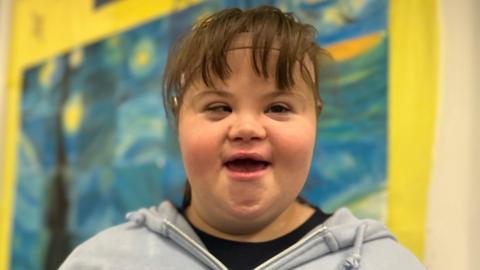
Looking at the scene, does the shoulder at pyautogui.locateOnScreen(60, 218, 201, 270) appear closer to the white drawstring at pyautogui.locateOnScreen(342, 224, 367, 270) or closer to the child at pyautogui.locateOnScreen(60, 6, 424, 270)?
the child at pyautogui.locateOnScreen(60, 6, 424, 270)

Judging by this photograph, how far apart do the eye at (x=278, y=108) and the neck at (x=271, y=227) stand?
0.14m

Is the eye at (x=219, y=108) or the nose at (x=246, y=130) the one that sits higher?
the eye at (x=219, y=108)

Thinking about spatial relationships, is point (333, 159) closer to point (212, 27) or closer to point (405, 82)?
point (405, 82)

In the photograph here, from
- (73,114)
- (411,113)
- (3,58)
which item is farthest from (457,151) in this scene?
(3,58)

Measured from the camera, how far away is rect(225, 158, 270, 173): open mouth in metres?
Answer: 0.66

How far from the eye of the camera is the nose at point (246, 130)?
0.65 metres

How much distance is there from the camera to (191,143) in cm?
68

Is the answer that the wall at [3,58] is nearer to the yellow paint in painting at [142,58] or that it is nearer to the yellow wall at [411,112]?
the yellow paint in painting at [142,58]

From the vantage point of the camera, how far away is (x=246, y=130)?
0.64 meters

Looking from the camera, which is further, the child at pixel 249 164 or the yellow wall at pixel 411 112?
the yellow wall at pixel 411 112

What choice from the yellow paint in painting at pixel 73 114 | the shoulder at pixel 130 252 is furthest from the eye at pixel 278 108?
the yellow paint in painting at pixel 73 114

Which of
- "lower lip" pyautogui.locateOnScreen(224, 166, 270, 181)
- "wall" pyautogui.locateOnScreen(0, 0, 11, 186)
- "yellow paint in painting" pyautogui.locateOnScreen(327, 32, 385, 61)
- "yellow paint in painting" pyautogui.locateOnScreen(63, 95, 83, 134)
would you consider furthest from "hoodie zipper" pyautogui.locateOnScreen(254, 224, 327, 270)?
"wall" pyautogui.locateOnScreen(0, 0, 11, 186)

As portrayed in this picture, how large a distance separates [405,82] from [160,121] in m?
0.53

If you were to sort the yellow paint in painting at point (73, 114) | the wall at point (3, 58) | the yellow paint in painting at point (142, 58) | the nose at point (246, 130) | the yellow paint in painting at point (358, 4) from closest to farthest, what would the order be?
the nose at point (246, 130) < the yellow paint in painting at point (358, 4) < the yellow paint in painting at point (142, 58) < the yellow paint in painting at point (73, 114) < the wall at point (3, 58)
